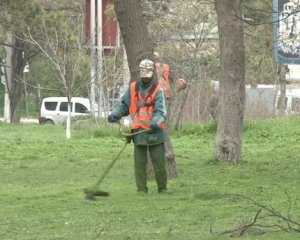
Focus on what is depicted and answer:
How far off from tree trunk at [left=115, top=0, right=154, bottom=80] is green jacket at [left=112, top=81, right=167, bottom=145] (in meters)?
1.51

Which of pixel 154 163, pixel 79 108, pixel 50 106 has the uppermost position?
pixel 154 163

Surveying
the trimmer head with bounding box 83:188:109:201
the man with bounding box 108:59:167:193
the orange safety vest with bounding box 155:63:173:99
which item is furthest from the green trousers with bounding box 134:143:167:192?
the orange safety vest with bounding box 155:63:173:99

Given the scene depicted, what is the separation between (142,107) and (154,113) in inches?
6.4

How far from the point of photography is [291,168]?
50.0 feet

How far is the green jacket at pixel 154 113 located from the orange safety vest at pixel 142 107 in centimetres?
5

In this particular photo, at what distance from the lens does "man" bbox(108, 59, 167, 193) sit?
11.1m

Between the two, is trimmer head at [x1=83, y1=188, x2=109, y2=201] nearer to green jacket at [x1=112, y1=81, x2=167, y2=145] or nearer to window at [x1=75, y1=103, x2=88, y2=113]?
green jacket at [x1=112, y1=81, x2=167, y2=145]

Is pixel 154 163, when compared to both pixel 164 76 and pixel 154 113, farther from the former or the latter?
pixel 164 76

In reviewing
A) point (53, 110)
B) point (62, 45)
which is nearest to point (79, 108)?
point (53, 110)

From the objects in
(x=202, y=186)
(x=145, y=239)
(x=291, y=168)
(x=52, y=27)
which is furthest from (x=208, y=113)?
(x=145, y=239)

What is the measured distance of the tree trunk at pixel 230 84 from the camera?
15.8 m

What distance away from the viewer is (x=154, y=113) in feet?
36.5

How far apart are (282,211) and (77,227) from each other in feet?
7.28

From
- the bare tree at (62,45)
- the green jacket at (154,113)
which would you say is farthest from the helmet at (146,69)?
the bare tree at (62,45)
